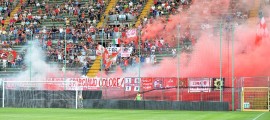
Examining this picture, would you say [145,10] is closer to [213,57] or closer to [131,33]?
[131,33]

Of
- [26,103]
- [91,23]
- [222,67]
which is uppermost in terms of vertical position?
[91,23]

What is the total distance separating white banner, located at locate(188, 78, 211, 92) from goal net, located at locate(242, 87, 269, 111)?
224cm

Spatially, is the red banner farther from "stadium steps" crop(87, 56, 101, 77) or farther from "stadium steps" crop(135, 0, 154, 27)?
"stadium steps" crop(135, 0, 154, 27)

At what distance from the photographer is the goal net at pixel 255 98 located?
37.1 meters

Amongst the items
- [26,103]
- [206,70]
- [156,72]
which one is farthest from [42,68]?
[206,70]

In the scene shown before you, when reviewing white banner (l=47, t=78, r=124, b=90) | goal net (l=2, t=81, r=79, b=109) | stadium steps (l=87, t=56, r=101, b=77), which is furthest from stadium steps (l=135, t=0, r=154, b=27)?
goal net (l=2, t=81, r=79, b=109)

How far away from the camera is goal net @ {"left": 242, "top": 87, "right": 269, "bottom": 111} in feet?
122

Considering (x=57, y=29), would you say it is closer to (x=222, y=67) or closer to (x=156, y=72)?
(x=156, y=72)

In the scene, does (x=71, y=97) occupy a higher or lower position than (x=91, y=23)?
lower

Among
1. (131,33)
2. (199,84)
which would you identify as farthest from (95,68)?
(199,84)

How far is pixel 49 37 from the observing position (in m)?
47.5

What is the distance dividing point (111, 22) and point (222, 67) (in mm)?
16785

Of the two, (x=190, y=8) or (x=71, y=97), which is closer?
(x=71, y=97)

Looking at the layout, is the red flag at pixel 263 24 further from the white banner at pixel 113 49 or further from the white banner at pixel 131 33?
the white banner at pixel 113 49
